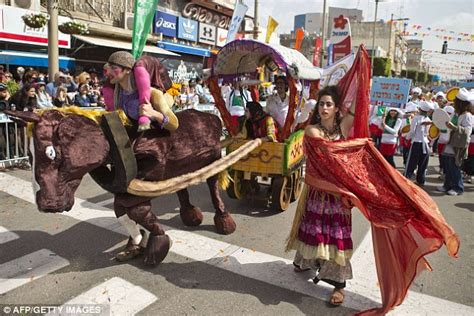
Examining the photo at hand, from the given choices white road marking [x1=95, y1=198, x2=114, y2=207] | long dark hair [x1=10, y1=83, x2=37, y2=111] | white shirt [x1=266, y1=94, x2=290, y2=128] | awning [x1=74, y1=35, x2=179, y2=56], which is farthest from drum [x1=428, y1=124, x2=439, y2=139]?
awning [x1=74, y1=35, x2=179, y2=56]

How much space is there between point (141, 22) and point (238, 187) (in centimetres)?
255

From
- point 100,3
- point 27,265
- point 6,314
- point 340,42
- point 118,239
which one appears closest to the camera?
point 6,314

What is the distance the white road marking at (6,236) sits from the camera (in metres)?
4.14

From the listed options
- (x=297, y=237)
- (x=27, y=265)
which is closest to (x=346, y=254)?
(x=297, y=237)

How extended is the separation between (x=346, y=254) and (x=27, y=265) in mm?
2945

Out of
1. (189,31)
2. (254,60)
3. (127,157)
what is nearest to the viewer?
(127,157)

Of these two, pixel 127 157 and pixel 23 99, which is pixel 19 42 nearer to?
pixel 23 99

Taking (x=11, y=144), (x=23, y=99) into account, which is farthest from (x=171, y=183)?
(x=11, y=144)

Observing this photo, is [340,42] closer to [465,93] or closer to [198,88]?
[465,93]

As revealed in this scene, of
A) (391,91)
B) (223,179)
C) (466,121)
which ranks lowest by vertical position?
(223,179)

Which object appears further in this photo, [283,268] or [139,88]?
[283,268]

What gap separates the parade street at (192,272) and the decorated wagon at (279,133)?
511 millimetres

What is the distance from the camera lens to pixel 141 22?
4781 millimetres

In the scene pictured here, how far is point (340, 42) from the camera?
30.3 ft
